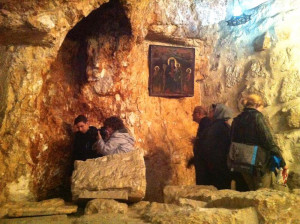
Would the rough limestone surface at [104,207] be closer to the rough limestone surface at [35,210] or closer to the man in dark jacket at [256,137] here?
the rough limestone surface at [35,210]

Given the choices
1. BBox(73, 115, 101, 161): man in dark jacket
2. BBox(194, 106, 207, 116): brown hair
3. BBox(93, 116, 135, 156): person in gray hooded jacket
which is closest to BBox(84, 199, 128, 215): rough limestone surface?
BBox(93, 116, 135, 156): person in gray hooded jacket

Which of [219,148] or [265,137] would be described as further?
[219,148]

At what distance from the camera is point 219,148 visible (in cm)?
420

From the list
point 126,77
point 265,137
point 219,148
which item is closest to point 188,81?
point 126,77

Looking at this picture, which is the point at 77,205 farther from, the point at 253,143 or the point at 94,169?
the point at 253,143

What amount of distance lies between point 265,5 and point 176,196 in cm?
361

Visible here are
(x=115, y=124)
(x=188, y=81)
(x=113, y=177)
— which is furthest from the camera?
(x=188, y=81)

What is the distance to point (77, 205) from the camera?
3.27m

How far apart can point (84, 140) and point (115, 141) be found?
0.68m

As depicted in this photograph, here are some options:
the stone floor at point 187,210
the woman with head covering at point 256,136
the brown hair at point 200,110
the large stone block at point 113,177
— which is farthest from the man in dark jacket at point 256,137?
the brown hair at point 200,110

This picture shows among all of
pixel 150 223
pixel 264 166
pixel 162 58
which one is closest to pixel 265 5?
pixel 162 58

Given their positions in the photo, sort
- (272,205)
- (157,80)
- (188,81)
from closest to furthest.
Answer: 1. (272,205)
2. (157,80)
3. (188,81)

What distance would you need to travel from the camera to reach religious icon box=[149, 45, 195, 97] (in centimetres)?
554

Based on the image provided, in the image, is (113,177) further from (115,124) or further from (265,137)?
(265,137)
